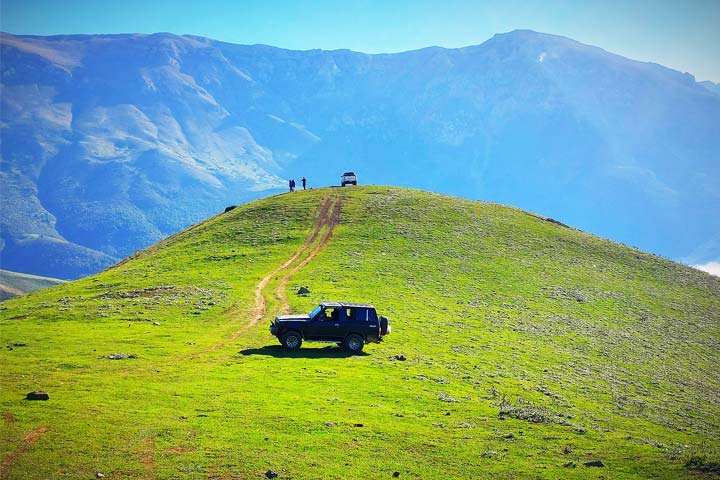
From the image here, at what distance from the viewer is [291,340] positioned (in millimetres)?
42375

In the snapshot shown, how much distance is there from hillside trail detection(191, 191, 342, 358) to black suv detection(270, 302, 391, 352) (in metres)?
4.67

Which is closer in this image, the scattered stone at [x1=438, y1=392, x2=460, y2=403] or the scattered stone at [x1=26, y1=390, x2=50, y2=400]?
the scattered stone at [x1=26, y1=390, x2=50, y2=400]

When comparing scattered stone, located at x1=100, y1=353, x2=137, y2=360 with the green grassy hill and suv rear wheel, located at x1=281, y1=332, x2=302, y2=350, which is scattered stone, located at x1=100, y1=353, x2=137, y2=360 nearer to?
the green grassy hill

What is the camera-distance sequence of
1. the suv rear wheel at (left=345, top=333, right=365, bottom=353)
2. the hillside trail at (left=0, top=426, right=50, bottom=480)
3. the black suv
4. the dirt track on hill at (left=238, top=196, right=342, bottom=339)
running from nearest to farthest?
the hillside trail at (left=0, top=426, right=50, bottom=480) < the black suv < the suv rear wheel at (left=345, top=333, right=365, bottom=353) < the dirt track on hill at (left=238, top=196, right=342, bottom=339)

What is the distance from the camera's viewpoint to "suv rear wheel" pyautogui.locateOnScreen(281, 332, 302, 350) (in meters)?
42.2

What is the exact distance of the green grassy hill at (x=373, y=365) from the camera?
25.4 metres

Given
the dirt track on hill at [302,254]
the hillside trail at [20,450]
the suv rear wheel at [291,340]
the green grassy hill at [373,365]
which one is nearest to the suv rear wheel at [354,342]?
the green grassy hill at [373,365]

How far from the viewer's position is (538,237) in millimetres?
97250

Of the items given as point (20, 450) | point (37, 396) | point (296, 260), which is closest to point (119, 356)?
point (37, 396)

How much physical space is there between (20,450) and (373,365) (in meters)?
21.8

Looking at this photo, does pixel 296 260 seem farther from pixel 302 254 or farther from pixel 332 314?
pixel 332 314

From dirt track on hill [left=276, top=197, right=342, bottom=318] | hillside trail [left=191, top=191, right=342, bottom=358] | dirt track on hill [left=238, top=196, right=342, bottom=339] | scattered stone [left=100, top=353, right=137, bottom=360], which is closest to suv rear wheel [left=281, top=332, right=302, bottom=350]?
hillside trail [left=191, top=191, right=342, bottom=358]

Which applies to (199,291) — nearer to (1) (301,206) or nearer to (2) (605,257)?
(1) (301,206)

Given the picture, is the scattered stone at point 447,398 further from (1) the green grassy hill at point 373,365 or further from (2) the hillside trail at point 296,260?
(2) the hillside trail at point 296,260
